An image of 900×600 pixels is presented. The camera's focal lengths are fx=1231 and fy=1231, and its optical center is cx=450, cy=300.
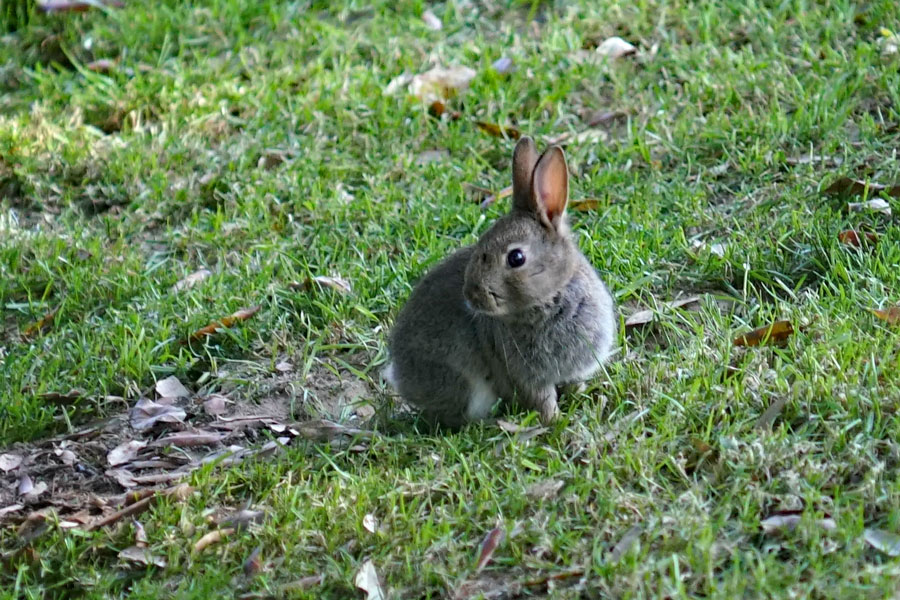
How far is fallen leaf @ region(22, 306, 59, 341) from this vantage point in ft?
18.0

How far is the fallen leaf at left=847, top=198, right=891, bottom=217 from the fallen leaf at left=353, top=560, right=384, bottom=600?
2.75m

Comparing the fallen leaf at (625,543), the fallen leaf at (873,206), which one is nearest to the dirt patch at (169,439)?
the fallen leaf at (625,543)

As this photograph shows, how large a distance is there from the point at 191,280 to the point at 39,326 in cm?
70

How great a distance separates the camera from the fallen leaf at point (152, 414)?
15.8 ft

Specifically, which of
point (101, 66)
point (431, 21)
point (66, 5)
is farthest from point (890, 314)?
point (66, 5)

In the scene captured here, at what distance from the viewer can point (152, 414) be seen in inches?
191

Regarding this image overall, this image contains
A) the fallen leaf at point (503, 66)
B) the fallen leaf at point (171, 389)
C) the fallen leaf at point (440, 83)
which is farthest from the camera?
the fallen leaf at point (503, 66)

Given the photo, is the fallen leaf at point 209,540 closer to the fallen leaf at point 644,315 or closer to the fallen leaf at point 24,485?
the fallen leaf at point 24,485

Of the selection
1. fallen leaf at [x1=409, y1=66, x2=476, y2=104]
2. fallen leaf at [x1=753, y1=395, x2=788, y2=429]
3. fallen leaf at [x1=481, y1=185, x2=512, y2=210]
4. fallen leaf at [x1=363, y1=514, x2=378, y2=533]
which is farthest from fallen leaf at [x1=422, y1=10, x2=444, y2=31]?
fallen leaf at [x1=363, y1=514, x2=378, y2=533]

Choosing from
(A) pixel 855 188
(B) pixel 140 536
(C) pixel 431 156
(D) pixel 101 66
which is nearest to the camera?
(B) pixel 140 536

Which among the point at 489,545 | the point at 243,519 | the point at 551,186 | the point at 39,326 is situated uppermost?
the point at 551,186

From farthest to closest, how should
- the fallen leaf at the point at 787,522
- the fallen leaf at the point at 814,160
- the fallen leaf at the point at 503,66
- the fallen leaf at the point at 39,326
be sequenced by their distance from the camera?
the fallen leaf at the point at 503,66
the fallen leaf at the point at 814,160
the fallen leaf at the point at 39,326
the fallen leaf at the point at 787,522

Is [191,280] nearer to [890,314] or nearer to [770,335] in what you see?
[770,335]

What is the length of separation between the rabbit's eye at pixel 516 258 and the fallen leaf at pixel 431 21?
11.8 ft
